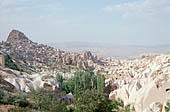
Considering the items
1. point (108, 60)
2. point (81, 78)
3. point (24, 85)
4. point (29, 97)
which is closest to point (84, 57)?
point (108, 60)

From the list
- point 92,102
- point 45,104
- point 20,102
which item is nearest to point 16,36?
point 20,102

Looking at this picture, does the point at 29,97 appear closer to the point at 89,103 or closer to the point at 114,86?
the point at 89,103

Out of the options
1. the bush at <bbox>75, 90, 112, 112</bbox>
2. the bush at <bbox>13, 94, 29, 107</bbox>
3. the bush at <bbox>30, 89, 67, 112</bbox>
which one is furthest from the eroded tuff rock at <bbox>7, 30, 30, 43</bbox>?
the bush at <bbox>75, 90, 112, 112</bbox>

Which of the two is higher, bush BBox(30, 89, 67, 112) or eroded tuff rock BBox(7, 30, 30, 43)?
eroded tuff rock BBox(7, 30, 30, 43)

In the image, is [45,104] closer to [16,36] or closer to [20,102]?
[20,102]

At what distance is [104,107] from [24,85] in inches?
697

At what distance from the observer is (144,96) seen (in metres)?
23.4

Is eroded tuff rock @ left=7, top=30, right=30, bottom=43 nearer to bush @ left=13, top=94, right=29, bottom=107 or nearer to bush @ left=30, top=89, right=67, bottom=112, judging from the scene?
bush @ left=30, top=89, right=67, bottom=112

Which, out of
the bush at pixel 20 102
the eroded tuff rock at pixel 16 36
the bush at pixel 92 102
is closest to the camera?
the bush at pixel 92 102

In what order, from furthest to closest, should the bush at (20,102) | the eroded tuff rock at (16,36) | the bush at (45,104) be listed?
the eroded tuff rock at (16,36), the bush at (20,102), the bush at (45,104)

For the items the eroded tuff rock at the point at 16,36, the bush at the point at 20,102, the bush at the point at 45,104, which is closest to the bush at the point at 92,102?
the bush at the point at 45,104

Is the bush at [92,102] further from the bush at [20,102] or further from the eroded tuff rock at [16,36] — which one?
the eroded tuff rock at [16,36]

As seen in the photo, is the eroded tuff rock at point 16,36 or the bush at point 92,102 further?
the eroded tuff rock at point 16,36

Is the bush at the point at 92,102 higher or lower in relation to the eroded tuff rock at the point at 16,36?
lower
